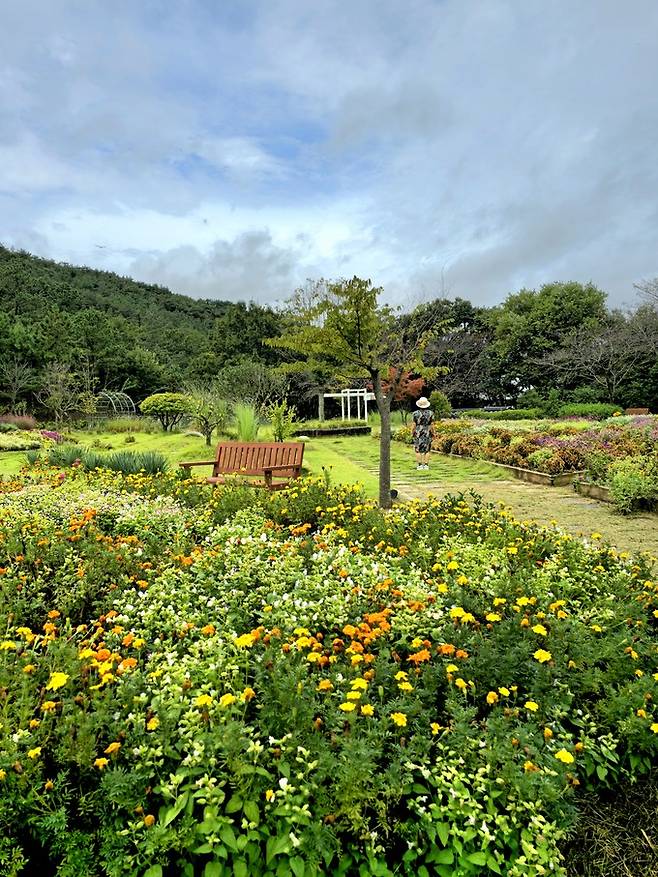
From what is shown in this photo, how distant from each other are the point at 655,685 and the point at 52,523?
394cm

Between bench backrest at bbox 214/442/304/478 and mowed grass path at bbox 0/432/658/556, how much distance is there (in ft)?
1.89

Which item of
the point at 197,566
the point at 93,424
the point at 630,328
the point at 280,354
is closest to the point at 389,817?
the point at 197,566

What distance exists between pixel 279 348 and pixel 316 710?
2957 centimetres

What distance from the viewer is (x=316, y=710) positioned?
1.77m

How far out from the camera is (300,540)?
3.83 m

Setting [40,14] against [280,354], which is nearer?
[40,14]

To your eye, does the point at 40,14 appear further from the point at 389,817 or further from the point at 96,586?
the point at 389,817

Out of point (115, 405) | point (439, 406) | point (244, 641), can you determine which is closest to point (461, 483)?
point (244, 641)

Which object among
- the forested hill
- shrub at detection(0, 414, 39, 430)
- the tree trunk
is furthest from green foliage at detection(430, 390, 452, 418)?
shrub at detection(0, 414, 39, 430)

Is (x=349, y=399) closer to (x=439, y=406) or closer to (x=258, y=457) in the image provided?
(x=439, y=406)

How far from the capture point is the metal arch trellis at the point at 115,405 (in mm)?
24562

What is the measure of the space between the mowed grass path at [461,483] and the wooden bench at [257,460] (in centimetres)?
59

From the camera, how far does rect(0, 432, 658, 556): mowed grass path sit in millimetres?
5773

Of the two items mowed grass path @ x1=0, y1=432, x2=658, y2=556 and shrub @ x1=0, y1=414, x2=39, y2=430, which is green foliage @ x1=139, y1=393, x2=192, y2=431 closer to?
mowed grass path @ x1=0, y1=432, x2=658, y2=556
